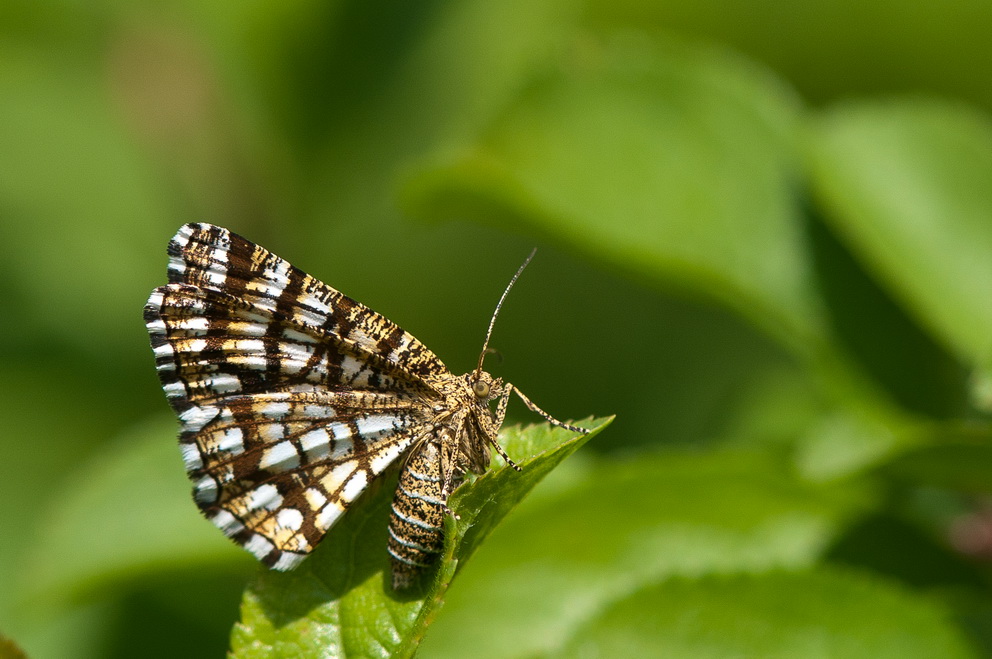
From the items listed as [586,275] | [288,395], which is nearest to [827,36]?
[586,275]

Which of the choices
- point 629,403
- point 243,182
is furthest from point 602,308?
point 243,182

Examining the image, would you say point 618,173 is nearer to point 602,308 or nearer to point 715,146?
point 715,146

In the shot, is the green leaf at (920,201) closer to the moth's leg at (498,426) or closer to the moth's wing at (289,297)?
the moth's leg at (498,426)

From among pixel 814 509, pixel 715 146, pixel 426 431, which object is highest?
pixel 715 146

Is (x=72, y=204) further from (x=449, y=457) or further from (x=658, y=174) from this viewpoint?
(x=449, y=457)

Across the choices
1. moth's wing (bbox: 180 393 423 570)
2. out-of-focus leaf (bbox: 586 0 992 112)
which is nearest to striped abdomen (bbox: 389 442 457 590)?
moth's wing (bbox: 180 393 423 570)
